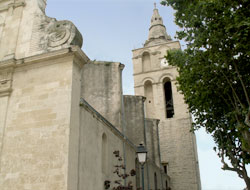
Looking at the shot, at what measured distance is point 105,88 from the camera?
1561 cm

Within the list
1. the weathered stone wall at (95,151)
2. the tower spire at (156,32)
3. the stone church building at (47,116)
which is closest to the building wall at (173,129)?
the tower spire at (156,32)

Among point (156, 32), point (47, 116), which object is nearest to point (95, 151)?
point (47, 116)

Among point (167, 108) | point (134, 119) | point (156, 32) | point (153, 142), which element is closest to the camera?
point (134, 119)

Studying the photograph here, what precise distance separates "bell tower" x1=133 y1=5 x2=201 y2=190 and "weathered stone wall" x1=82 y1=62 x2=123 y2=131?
13.4 m

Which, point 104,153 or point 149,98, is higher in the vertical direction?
point 149,98

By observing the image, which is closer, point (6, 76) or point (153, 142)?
point (6, 76)

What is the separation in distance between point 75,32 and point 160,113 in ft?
75.2

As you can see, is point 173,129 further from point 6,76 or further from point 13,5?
point 6,76

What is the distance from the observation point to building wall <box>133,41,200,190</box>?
2744cm

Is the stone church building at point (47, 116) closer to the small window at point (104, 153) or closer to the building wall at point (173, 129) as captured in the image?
the small window at point (104, 153)

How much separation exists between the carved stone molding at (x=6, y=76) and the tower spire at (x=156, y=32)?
2974cm

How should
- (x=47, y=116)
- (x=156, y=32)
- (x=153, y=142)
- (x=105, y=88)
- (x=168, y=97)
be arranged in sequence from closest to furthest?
(x=47, y=116)
(x=105, y=88)
(x=153, y=142)
(x=168, y=97)
(x=156, y=32)

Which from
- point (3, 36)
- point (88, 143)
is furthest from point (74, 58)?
point (3, 36)

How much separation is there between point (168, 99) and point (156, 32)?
11.1 meters
